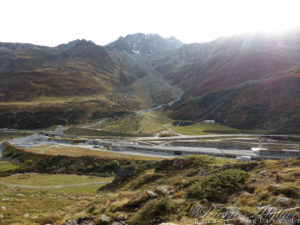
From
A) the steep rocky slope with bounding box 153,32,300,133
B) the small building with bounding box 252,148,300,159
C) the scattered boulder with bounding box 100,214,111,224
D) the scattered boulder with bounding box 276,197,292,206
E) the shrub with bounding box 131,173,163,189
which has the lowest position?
the small building with bounding box 252,148,300,159

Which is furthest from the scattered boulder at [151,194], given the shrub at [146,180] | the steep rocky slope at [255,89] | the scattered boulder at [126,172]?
the steep rocky slope at [255,89]

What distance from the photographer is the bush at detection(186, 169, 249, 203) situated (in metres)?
11.7

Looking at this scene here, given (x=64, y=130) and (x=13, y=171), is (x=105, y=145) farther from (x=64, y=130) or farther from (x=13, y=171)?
(x=64, y=130)

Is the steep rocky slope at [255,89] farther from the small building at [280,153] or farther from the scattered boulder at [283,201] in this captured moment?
the scattered boulder at [283,201]

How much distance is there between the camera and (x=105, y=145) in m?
71.9

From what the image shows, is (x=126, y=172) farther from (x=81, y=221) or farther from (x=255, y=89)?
(x=255, y=89)

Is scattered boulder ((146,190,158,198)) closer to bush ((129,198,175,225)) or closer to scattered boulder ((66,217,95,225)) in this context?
bush ((129,198,175,225))

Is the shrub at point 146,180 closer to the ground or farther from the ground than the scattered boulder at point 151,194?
closer to the ground

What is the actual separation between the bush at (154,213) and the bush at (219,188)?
7.87 ft

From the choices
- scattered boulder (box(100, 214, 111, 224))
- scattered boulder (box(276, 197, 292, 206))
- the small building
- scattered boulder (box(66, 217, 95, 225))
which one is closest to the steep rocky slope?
the small building

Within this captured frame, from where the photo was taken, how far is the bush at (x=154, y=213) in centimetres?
1006

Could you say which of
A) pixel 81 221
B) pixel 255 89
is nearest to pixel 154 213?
pixel 81 221

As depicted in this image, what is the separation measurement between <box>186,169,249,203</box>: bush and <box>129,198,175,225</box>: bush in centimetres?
240

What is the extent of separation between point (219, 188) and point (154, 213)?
486 cm
